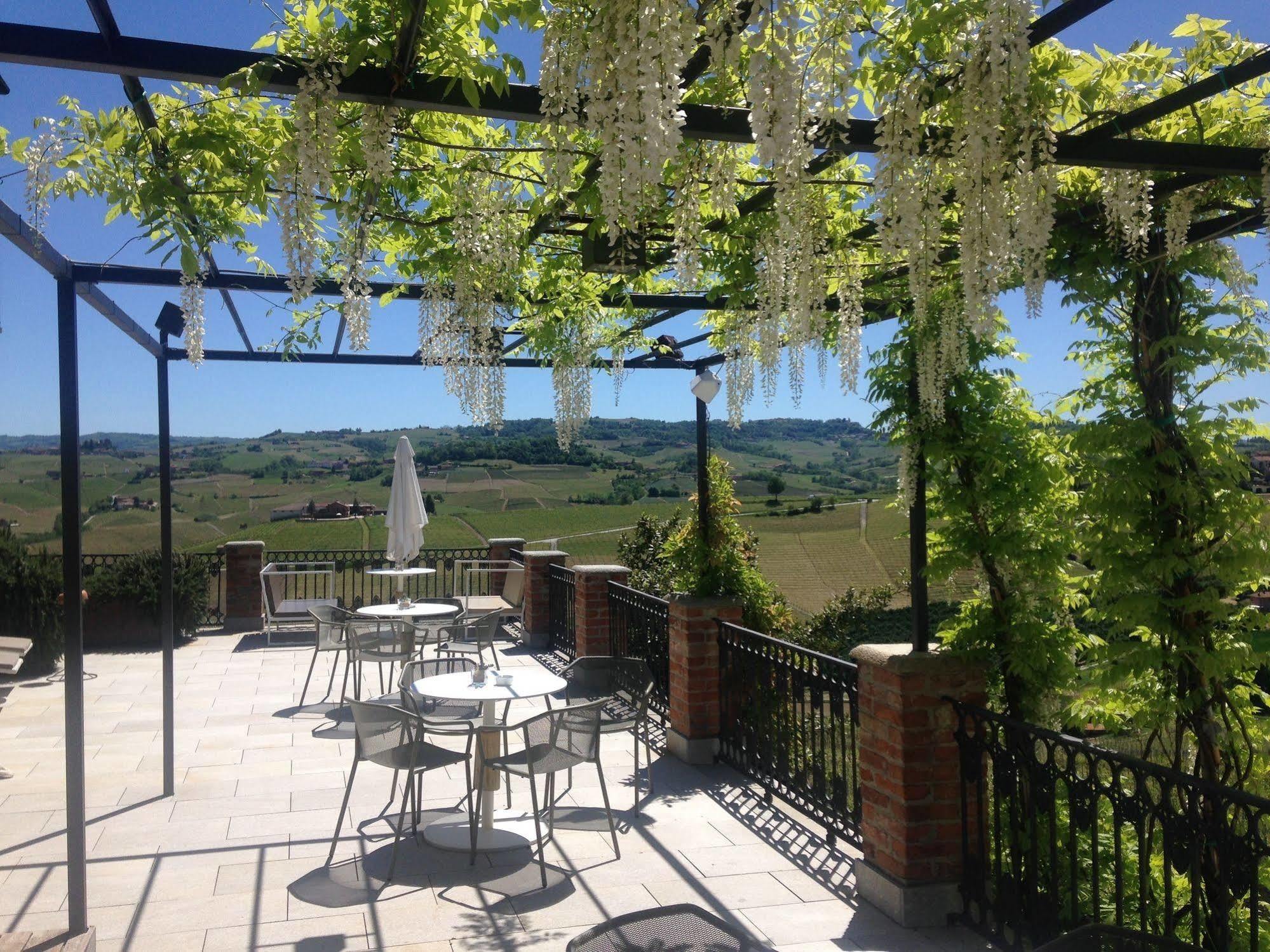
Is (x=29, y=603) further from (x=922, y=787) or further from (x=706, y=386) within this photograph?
(x=922, y=787)

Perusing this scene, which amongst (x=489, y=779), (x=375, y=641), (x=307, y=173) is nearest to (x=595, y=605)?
(x=375, y=641)

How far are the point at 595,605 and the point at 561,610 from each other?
145 cm

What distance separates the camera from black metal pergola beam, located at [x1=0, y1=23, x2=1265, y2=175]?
2184 millimetres

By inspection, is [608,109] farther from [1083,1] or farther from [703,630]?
[703,630]

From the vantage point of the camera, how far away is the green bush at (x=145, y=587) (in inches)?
400

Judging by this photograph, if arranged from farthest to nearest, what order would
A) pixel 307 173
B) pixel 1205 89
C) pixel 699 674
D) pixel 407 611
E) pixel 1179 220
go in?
pixel 407 611 → pixel 699 674 → pixel 1179 220 → pixel 307 173 → pixel 1205 89

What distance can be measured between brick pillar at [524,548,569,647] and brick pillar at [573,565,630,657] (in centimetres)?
180

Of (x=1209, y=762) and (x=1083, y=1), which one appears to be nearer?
(x=1083, y=1)

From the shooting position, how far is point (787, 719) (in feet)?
16.8

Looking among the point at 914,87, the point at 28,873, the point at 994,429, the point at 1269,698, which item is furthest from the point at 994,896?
the point at 28,873

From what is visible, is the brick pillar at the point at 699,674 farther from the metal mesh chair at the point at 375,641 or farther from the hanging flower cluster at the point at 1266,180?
the hanging flower cluster at the point at 1266,180

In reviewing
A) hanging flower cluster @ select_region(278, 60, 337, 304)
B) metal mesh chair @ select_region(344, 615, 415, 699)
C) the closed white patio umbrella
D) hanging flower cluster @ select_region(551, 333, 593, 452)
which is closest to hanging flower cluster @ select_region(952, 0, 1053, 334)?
hanging flower cluster @ select_region(278, 60, 337, 304)

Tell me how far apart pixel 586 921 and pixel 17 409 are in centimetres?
317

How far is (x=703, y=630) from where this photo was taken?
236 inches
